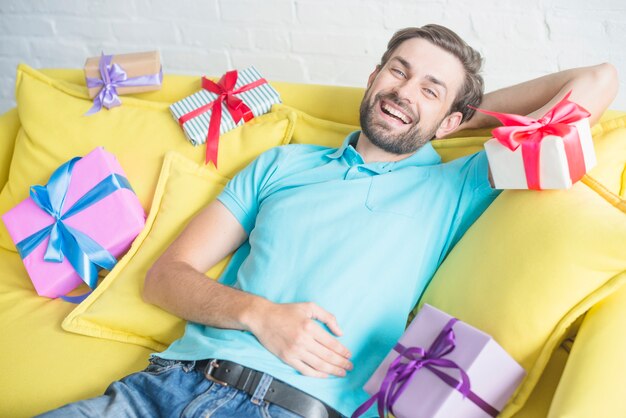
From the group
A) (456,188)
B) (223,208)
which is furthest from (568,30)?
(223,208)

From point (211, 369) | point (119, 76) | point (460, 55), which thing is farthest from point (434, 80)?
point (119, 76)

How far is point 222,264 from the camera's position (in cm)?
167

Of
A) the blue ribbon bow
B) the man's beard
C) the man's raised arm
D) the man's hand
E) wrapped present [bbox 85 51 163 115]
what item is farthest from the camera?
wrapped present [bbox 85 51 163 115]

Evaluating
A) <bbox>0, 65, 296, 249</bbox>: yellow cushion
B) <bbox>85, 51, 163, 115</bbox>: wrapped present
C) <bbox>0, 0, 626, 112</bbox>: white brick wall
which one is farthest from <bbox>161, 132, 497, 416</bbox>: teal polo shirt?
<bbox>0, 0, 626, 112</bbox>: white brick wall

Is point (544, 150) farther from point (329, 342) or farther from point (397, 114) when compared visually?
point (329, 342)

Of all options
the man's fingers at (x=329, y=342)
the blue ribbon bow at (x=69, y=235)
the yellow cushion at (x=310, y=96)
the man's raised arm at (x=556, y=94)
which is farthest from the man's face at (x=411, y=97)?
the blue ribbon bow at (x=69, y=235)

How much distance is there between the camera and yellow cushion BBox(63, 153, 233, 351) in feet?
5.32

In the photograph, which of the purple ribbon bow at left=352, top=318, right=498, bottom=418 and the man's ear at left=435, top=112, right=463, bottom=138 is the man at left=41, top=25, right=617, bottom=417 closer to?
the man's ear at left=435, top=112, right=463, bottom=138

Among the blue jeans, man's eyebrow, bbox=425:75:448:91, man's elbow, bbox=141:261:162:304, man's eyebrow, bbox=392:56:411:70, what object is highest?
man's eyebrow, bbox=392:56:411:70

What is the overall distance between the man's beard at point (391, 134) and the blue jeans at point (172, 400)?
2.13 ft

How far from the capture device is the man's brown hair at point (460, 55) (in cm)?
164

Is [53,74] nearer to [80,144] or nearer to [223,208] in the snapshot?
[80,144]

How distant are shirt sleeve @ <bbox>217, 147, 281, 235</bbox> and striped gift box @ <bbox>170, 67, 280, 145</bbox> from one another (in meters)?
0.24

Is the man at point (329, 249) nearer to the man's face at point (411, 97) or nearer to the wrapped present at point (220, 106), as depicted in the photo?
the man's face at point (411, 97)
